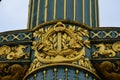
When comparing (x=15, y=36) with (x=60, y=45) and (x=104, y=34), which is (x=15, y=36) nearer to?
(x=60, y=45)

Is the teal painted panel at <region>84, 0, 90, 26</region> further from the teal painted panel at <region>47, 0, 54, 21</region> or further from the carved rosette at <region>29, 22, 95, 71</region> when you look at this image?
the teal painted panel at <region>47, 0, 54, 21</region>

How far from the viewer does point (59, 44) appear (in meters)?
15.7

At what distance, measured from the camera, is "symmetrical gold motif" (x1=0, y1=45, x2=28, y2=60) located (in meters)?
16.2

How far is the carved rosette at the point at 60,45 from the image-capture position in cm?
1546

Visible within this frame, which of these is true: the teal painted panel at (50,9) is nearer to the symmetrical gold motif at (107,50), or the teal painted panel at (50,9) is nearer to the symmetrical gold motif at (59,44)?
the symmetrical gold motif at (59,44)

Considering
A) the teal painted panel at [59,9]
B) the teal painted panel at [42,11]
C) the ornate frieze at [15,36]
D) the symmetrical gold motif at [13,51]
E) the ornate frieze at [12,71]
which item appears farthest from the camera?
the teal painted panel at [42,11]

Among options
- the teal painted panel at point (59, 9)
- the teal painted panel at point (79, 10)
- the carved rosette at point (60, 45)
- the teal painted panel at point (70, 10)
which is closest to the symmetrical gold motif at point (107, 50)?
the carved rosette at point (60, 45)

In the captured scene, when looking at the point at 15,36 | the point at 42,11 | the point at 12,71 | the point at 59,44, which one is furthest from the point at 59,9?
the point at 12,71

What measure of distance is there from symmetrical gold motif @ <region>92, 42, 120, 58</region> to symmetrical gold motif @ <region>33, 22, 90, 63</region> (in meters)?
0.32

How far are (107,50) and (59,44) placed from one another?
1266 millimetres

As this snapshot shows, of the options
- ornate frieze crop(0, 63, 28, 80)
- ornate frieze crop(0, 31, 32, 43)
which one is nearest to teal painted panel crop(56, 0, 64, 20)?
ornate frieze crop(0, 31, 32, 43)

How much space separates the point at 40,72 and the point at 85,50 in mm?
1313

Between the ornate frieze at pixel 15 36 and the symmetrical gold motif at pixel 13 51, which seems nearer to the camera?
the symmetrical gold motif at pixel 13 51

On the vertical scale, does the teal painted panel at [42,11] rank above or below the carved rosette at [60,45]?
above
